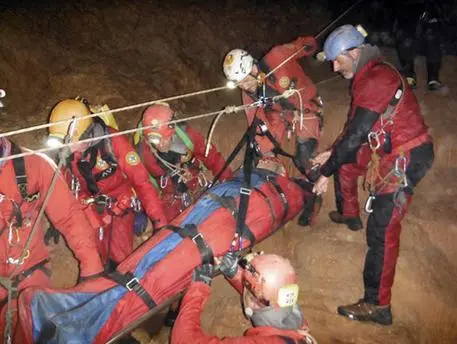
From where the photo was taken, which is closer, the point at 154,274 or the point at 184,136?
the point at 154,274

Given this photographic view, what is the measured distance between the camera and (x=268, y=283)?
8.13 feet

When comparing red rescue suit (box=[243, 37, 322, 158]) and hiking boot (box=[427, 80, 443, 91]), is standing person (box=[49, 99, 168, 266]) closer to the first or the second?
red rescue suit (box=[243, 37, 322, 158])

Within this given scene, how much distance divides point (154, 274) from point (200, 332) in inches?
34.3

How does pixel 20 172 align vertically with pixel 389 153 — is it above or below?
above

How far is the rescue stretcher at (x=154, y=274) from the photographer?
2.91 m

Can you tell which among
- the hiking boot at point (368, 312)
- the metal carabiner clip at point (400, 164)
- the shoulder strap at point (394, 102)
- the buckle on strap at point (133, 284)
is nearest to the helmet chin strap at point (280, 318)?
the buckle on strap at point (133, 284)

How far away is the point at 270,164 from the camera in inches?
185

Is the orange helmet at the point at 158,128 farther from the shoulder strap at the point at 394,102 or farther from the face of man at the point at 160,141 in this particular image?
the shoulder strap at the point at 394,102

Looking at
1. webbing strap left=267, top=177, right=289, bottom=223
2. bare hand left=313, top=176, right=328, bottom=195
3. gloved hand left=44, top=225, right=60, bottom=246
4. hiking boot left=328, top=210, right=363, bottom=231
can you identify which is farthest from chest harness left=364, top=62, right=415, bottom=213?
gloved hand left=44, top=225, right=60, bottom=246

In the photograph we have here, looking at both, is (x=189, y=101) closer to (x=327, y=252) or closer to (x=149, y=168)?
(x=149, y=168)

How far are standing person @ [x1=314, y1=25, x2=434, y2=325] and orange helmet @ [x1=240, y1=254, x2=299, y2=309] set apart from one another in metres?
1.34

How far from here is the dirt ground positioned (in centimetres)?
396

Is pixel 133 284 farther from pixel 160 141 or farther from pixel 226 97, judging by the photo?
pixel 226 97

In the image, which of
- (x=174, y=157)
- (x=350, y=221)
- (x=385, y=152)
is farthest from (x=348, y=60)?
(x=174, y=157)
